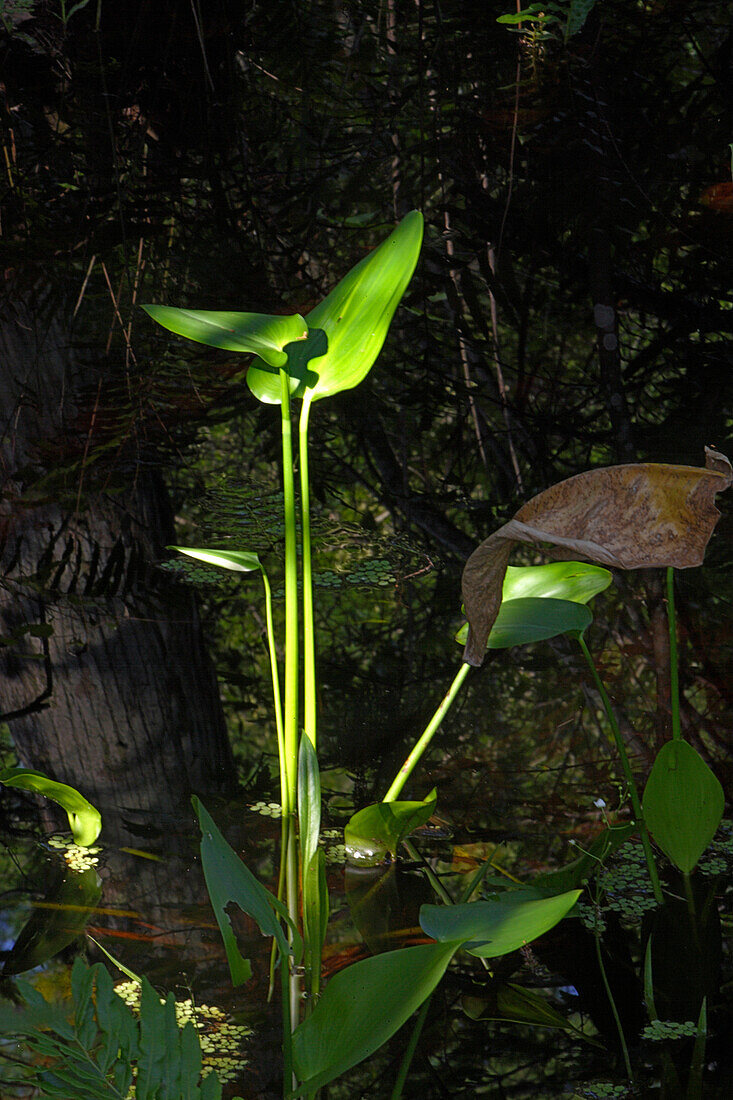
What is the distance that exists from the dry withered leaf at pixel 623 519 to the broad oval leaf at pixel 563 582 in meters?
0.14

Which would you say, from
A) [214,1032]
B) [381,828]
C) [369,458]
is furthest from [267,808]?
[369,458]

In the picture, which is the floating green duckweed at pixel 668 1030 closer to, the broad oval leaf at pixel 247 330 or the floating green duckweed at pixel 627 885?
the floating green duckweed at pixel 627 885

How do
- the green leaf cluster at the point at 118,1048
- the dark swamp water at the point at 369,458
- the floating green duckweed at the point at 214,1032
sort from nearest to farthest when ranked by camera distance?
1. the green leaf cluster at the point at 118,1048
2. the floating green duckweed at the point at 214,1032
3. the dark swamp water at the point at 369,458

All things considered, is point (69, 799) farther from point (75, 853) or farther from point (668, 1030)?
point (668, 1030)

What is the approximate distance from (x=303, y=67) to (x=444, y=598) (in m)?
1.53

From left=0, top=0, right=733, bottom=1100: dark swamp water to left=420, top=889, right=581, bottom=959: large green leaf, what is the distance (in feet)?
0.41

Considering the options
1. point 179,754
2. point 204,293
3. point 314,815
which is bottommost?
point 179,754

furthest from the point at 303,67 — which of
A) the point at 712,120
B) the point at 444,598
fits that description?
the point at 444,598

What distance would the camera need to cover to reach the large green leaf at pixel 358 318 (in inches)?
30.2

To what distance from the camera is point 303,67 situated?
6.88 ft

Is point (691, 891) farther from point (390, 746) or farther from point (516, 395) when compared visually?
point (516, 395)

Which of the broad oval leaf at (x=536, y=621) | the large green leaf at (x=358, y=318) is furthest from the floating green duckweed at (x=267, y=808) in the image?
the large green leaf at (x=358, y=318)

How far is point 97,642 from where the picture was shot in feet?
3.49

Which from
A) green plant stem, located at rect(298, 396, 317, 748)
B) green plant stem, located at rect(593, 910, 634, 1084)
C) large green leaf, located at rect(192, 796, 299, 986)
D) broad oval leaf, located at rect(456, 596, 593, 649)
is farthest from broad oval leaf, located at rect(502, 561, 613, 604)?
large green leaf, located at rect(192, 796, 299, 986)
